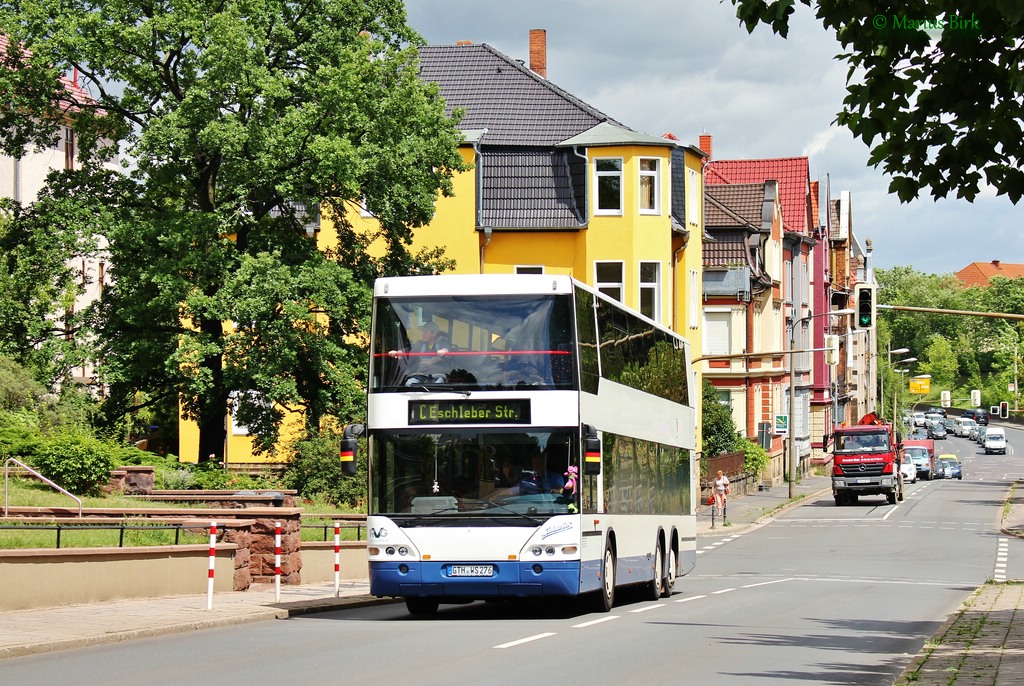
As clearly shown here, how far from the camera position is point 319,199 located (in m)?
35.2

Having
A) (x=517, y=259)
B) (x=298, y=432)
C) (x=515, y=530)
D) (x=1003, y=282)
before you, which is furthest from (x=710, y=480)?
(x=1003, y=282)

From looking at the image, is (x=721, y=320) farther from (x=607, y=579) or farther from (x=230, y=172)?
(x=607, y=579)

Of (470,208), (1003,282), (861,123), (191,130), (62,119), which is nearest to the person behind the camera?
(861,123)

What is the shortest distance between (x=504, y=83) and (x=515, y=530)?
35975 millimetres

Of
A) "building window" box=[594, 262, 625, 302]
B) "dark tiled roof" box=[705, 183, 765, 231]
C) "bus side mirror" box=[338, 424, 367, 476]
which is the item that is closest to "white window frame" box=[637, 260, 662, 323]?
"building window" box=[594, 262, 625, 302]

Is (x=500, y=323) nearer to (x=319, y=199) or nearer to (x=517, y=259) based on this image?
(x=319, y=199)

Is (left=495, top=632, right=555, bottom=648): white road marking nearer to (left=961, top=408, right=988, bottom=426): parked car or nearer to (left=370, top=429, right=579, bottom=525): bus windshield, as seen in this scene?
(left=370, top=429, right=579, bottom=525): bus windshield

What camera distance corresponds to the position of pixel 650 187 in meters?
49.2

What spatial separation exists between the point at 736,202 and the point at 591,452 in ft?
199

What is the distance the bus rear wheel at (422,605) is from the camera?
19.6m

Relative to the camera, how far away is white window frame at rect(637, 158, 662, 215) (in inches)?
1922

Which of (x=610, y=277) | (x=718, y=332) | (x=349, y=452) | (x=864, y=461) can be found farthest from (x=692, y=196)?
(x=349, y=452)

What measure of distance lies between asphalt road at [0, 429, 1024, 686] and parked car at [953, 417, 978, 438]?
128m

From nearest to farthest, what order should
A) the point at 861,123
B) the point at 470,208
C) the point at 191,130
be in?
the point at 861,123 < the point at 191,130 < the point at 470,208
